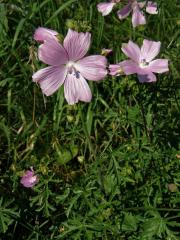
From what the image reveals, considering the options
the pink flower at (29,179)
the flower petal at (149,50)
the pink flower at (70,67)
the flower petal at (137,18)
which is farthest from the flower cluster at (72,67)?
the pink flower at (29,179)

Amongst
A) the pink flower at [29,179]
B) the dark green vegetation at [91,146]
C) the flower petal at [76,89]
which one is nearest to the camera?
the flower petal at [76,89]

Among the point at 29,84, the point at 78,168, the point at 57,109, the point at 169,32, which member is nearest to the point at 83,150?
the point at 78,168

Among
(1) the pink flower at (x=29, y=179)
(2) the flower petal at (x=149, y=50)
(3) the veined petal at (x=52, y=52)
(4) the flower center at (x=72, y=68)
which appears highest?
(3) the veined petal at (x=52, y=52)

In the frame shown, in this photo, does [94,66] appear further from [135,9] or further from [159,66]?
[135,9]

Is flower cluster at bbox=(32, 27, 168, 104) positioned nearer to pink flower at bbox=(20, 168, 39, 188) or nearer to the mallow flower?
the mallow flower

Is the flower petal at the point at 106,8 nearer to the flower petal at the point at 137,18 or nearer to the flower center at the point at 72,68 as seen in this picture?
the flower petal at the point at 137,18

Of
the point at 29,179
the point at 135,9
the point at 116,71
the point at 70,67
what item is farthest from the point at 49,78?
the point at 135,9
